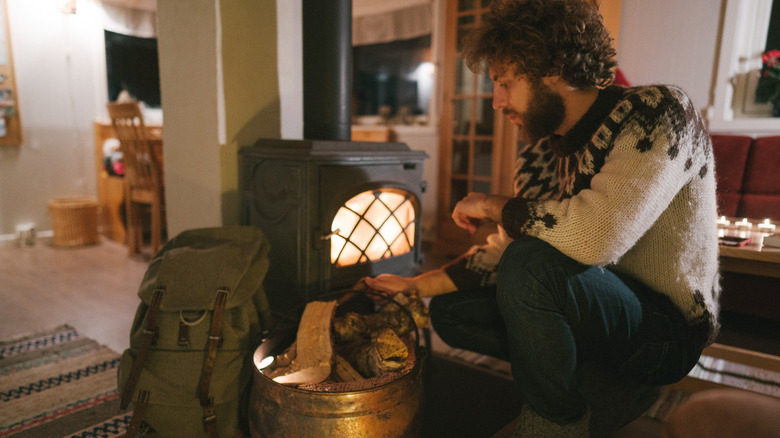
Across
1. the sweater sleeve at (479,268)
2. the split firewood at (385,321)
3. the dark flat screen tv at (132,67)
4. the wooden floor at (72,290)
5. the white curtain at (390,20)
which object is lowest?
the wooden floor at (72,290)

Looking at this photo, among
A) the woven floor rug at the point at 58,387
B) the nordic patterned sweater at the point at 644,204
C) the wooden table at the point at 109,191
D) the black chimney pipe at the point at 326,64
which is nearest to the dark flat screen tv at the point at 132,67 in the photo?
the wooden table at the point at 109,191

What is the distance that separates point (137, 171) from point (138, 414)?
2.30 m

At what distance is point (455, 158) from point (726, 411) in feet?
9.03

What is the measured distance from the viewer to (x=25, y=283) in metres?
2.49

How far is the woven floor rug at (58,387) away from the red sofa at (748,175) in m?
2.37

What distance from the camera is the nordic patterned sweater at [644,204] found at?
884 millimetres

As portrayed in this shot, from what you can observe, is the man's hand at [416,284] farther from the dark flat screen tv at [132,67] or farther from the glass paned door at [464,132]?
the dark flat screen tv at [132,67]

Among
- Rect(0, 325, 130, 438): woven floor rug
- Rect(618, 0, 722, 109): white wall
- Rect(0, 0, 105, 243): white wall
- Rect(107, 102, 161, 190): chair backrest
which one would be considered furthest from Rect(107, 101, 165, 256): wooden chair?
Rect(618, 0, 722, 109): white wall

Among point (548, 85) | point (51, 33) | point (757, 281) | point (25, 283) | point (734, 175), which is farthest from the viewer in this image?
point (51, 33)

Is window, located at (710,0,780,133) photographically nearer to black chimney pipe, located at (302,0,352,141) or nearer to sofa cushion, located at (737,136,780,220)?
sofa cushion, located at (737,136,780,220)

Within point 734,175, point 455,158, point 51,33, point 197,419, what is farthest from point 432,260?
point 51,33

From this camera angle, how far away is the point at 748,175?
7.22ft

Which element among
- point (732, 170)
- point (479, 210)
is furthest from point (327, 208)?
point (732, 170)

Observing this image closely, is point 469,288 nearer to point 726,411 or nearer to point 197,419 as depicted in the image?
point 726,411
